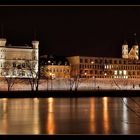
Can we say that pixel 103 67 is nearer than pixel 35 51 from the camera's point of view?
Yes

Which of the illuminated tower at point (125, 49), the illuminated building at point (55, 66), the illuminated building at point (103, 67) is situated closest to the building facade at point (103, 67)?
the illuminated building at point (103, 67)

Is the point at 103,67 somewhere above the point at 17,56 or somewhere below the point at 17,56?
below

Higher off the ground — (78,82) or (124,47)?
(124,47)

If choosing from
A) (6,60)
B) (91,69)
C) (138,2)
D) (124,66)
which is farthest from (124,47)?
(138,2)

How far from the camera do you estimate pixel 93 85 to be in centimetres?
4725

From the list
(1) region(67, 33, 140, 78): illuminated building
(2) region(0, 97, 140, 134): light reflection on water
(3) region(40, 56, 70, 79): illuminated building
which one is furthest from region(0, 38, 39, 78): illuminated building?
(2) region(0, 97, 140, 134): light reflection on water

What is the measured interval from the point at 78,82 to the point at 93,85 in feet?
6.80

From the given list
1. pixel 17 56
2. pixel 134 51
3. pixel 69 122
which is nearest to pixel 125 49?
pixel 134 51

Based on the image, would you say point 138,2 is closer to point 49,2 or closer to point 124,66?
point 49,2

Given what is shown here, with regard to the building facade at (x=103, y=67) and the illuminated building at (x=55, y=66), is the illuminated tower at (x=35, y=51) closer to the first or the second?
the illuminated building at (x=55, y=66)

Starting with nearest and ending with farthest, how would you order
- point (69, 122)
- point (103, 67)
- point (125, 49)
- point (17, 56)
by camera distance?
point (69, 122)
point (17, 56)
point (103, 67)
point (125, 49)

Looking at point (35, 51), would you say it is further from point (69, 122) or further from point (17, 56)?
point (69, 122)

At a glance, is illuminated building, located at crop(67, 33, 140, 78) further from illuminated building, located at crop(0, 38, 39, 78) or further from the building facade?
illuminated building, located at crop(0, 38, 39, 78)

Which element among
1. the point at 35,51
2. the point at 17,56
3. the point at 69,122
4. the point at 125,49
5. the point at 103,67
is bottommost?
the point at 69,122
